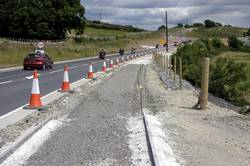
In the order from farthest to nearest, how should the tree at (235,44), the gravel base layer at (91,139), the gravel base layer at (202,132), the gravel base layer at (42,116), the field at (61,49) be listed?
1. the tree at (235,44)
2. the field at (61,49)
3. the gravel base layer at (42,116)
4. the gravel base layer at (202,132)
5. the gravel base layer at (91,139)

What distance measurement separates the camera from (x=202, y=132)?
1105 cm

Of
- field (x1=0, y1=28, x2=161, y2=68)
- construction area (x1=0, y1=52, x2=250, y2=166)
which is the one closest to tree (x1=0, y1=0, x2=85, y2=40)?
field (x1=0, y1=28, x2=161, y2=68)

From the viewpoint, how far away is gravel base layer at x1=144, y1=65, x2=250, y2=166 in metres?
8.30

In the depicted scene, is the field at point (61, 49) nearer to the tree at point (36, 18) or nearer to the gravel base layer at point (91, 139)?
the tree at point (36, 18)

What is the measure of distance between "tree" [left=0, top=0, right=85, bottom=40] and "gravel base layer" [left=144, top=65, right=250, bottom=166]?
7794cm

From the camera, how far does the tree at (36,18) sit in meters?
93.3

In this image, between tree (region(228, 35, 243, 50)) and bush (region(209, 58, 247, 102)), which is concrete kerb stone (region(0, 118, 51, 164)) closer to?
bush (region(209, 58, 247, 102))

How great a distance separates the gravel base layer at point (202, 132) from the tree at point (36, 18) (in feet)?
256

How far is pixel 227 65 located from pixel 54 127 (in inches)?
622

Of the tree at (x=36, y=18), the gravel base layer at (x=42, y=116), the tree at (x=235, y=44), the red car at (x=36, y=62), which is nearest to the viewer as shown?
the gravel base layer at (x=42, y=116)

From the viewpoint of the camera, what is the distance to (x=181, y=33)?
19550cm

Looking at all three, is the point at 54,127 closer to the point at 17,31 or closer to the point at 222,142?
the point at 222,142

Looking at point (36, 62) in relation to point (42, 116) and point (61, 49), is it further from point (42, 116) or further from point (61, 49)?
point (61, 49)

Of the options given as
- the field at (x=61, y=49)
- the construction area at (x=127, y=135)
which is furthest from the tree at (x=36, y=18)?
the construction area at (x=127, y=135)
